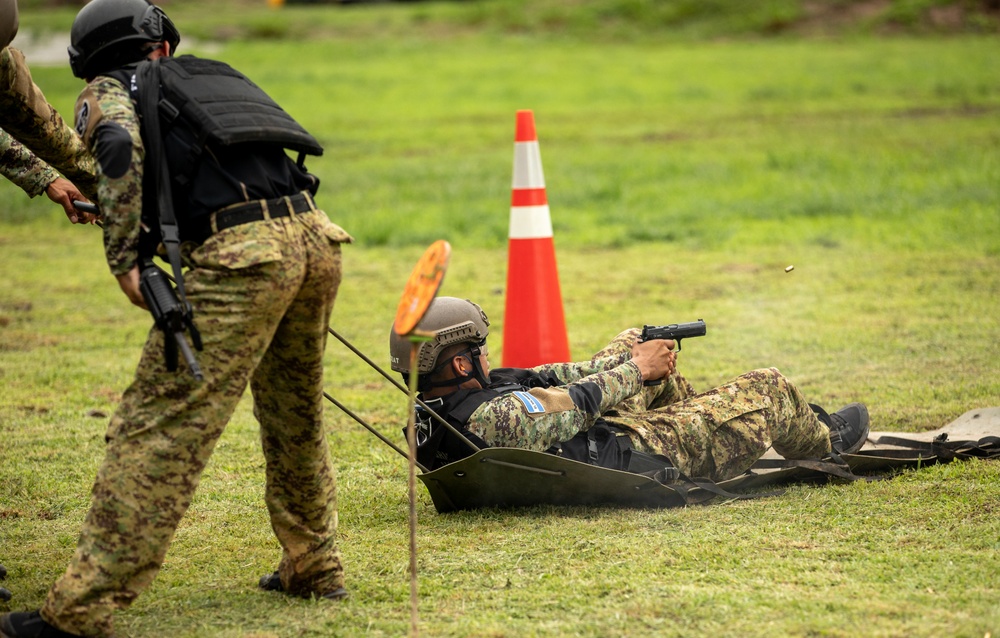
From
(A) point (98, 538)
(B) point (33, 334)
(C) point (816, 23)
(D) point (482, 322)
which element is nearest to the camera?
(A) point (98, 538)

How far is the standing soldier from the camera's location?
12.0 ft

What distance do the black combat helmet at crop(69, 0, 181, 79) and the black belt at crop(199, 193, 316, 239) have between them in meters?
0.65

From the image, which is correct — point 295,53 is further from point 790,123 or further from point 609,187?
point 609,187

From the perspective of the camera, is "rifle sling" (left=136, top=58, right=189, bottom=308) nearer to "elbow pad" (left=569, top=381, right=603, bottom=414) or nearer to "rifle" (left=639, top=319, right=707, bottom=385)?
"elbow pad" (left=569, top=381, right=603, bottom=414)

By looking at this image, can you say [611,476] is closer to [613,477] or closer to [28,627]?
[613,477]

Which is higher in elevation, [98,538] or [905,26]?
[905,26]

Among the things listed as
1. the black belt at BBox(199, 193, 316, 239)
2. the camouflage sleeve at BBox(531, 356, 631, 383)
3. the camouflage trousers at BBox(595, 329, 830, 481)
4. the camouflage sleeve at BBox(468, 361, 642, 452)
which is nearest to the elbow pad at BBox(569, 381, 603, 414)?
the camouflage sleeve at BBox(468, 361, 642, 452)

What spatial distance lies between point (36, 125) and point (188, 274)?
6.39 feet

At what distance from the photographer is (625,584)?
4.19m

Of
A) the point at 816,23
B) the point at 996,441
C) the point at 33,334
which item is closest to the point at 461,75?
the point at 816,23

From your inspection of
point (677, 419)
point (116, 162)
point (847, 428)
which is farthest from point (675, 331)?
point (116, 162)

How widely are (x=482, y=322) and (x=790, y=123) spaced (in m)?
15.8

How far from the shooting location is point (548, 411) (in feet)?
16.2

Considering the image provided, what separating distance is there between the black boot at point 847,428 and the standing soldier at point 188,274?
8.66ft
